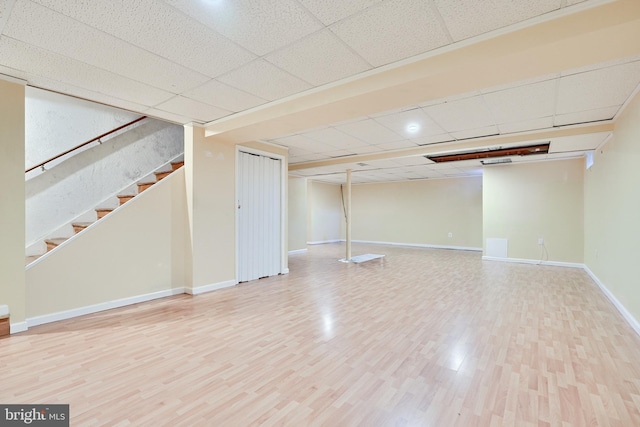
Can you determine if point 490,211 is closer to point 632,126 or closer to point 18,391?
point 632,126

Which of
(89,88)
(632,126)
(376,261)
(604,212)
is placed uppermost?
(89,88)

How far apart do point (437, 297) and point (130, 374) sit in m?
3.57

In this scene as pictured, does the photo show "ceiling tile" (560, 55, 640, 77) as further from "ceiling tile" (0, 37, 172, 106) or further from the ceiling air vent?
the ceiling air vent

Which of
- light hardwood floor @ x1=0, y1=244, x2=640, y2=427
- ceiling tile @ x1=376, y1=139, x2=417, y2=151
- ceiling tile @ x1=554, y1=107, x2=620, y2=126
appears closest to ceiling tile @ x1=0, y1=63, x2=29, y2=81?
light hardwood floor @ x1=0, y1=244, x2=640, y2=427

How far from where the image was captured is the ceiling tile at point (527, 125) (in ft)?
12.9

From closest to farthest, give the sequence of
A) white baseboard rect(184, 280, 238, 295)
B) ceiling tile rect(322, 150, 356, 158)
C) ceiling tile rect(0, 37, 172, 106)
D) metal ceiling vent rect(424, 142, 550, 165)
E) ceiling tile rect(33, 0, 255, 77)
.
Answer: ceiling tile rect(33, 0, 255, 77) < ceiling tile rect(0, 37, 172, 106) < white baseboard rect(184, 280, 238, 295) < metal ceiling vent rect(424, 142, 550, 165) < ceiling tile rect(322, 150, 356, 158)

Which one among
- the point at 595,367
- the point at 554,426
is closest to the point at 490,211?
the point at 595,367

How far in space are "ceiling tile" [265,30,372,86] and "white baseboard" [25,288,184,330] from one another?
3.36 metres

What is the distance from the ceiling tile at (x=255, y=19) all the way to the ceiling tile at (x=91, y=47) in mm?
731

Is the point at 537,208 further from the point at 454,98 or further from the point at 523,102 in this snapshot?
the point at 454,98

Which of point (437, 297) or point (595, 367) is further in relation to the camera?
point (437, 297)

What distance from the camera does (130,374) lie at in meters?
2.10

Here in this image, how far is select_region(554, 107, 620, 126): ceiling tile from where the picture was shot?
3.49 metres

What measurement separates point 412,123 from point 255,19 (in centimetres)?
269
